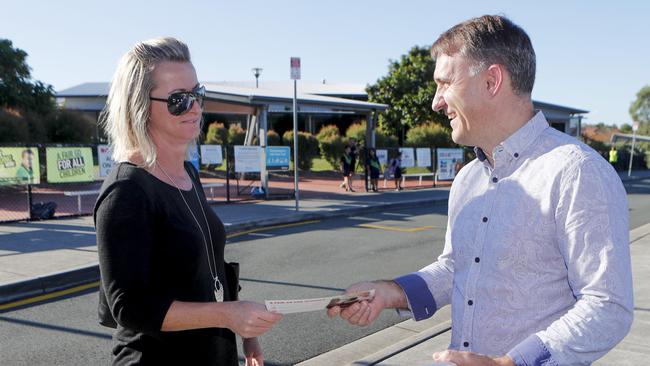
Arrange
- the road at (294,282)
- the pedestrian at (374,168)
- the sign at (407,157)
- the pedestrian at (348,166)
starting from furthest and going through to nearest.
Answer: the sign at (407,157)
the pedestrian at (374,168)
the pedestrian at (348,166)
the road at (294,282)

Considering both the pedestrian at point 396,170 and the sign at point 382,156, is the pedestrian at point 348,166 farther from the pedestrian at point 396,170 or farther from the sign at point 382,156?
the sign at point 382,156

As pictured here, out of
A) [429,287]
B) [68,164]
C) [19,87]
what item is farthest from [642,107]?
[429,287]

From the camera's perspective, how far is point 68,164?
12.8 meters

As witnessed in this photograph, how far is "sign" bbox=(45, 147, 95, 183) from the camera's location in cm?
1242

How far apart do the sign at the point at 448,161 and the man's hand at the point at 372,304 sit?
72.1 ft

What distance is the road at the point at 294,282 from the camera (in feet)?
15.7

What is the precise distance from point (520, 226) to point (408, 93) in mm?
31504

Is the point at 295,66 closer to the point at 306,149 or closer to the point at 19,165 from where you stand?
the point at 19,165

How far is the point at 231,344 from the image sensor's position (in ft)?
7.20

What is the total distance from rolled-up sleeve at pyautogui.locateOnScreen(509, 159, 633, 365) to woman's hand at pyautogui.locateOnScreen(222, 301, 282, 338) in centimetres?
75

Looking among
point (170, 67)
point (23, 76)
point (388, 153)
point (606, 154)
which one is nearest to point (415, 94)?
point (388, 153)

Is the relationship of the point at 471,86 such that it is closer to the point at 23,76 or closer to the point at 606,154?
the point at 23,76

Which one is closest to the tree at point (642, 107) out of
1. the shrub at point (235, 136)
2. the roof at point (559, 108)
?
the roof at point (559, 108)

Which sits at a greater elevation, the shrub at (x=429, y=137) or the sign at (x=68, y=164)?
the shrub at (x=429, y=137)
